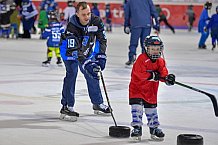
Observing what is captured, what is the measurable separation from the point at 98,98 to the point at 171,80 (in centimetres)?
192

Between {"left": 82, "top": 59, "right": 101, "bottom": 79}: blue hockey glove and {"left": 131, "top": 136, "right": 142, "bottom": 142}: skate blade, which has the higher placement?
{"left": 82, "top": 59, "right": 101, "bottom": 79}: blue hockey glove

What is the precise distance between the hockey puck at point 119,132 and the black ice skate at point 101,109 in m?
1.35

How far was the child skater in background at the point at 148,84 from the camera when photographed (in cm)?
645

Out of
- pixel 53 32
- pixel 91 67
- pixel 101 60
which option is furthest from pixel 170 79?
pixel 53 32

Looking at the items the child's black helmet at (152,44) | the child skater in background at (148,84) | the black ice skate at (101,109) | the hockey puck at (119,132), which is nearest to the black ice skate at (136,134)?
the child skater in background at (148,84)

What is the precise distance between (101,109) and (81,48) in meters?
0.88

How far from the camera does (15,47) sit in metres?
19.9

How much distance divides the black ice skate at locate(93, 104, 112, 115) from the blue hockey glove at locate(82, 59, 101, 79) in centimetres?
68

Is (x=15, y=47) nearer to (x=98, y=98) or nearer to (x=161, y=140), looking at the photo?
(x=98, y=98)

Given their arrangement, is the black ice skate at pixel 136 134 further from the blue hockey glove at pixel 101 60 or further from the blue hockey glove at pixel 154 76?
the blue hockey glove at pixel 101 60

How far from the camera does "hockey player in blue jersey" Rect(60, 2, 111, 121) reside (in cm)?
732

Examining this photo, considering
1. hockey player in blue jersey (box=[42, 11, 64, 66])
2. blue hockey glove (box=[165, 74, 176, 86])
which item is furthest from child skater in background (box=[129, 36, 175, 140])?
hockey player in blue jersey (box=[42, 11, 64, 66])

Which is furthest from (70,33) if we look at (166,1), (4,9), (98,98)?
(166,1)

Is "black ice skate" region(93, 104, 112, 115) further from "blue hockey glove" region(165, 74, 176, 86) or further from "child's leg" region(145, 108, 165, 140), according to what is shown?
"blue hockey glove" region(165, 74, 176, 86)
